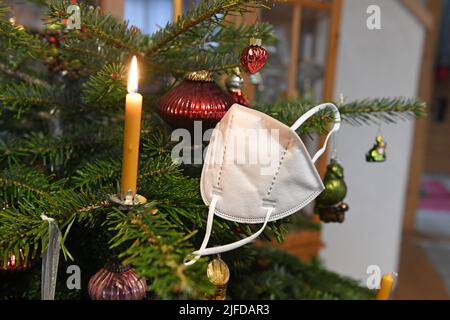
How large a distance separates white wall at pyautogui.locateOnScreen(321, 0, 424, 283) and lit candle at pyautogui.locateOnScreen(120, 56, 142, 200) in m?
1.10

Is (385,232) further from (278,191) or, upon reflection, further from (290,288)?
(278,191)

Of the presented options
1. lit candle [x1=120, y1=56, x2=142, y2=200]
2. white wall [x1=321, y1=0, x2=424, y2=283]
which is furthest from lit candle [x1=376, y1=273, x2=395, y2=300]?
white wall [x1=321, y1=0, x2=424, y2=283]

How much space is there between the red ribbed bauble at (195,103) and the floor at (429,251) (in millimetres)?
1402


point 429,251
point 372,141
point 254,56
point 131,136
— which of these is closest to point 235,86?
point 254,56

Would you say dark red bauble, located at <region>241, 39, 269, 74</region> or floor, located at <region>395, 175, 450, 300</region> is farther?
floor, located at <region>395, 175, 450, 300</region>

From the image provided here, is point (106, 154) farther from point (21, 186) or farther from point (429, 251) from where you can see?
point (429, 251)

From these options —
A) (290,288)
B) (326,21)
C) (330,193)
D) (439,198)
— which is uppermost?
(326,21)

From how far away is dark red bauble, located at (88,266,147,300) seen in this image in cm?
35

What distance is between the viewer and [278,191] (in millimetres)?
381

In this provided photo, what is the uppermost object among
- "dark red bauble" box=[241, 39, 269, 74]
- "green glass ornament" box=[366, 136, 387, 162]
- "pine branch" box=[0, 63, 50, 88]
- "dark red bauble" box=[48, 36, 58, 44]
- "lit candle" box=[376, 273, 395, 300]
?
"dark red bauble" box=[48, 36, 58, 44]

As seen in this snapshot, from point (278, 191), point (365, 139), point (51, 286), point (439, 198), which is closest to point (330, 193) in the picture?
point (278, 191)

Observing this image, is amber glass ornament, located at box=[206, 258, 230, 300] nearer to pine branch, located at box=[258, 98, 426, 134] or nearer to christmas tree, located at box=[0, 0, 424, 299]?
christmas tree, located at box=[0, 0, 424, 299]

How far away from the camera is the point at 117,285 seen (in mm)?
353

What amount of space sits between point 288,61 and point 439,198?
2367 mm
